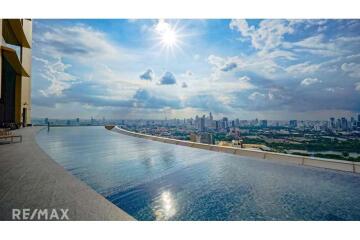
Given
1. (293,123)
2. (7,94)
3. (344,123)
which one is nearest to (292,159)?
(293,123)

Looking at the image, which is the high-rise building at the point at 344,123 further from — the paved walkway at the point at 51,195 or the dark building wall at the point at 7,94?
the dark building wall at the point at 7,94

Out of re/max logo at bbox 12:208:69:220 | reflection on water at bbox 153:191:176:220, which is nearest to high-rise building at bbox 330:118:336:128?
reflection on water at bbox 153:191:176:220

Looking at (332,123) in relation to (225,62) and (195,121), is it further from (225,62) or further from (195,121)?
(195,121)

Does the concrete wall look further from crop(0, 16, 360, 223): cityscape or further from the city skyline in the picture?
the city skyline

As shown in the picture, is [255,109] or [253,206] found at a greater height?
[255,109]

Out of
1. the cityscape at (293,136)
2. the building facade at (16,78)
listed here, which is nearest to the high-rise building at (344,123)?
the cityscape at (293,136)
